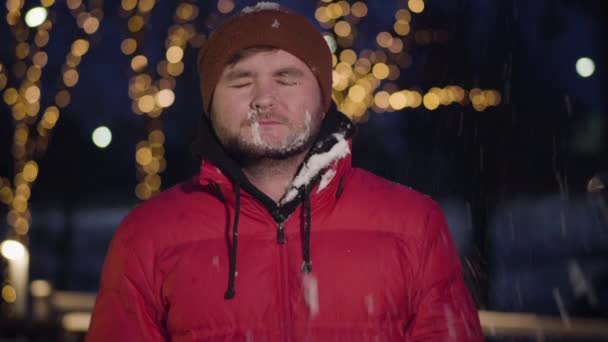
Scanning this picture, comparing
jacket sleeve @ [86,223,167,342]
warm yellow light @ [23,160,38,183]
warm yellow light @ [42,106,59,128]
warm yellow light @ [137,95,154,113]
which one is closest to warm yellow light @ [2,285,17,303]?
warm yellow light @ [23,160,38,183]

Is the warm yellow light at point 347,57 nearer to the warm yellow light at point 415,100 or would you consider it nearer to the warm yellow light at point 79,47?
the warm yellow light at point 415,100

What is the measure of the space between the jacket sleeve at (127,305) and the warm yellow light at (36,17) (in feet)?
16.6

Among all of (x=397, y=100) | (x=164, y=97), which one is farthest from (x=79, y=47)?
(x=397, y=100)

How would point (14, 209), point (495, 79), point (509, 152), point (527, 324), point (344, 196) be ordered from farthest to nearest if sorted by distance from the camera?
point (509, 152), point (495, 79), point (14, 209), point (527, 324), point (344, 196)

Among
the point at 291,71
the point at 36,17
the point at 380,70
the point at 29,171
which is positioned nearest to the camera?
the point at 291,71

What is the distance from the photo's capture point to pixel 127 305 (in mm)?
2811

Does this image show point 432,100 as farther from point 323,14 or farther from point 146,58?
point 146,58

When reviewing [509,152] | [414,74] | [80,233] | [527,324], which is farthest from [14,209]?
[80,233]

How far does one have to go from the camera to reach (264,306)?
269 centimetres

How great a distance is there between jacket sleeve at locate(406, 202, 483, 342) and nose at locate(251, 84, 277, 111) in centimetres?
69

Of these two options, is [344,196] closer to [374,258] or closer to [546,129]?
[374,258]

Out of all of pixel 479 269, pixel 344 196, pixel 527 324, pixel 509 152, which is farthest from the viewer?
pixel 509 152

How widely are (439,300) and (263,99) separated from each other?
0.91 metres

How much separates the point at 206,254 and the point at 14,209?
620cm
